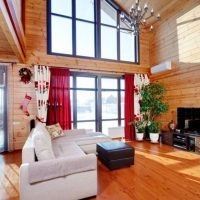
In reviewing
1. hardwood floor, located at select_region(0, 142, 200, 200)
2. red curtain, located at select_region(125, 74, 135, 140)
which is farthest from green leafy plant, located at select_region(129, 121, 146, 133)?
hardwood floor, located at select_region(0, 142, 200, 200)

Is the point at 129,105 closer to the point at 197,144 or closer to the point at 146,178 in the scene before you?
the point at 197,144

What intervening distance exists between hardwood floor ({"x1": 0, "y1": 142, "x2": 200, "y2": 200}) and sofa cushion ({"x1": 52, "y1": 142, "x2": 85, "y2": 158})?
2.03 feet

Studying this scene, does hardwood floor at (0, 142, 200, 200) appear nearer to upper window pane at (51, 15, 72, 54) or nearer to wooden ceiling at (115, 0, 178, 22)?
upper window pane at (51, 15, 72, 54)

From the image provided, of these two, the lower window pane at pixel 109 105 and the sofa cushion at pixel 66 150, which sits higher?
the lower window pane at pixel 109 105

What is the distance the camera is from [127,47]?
6.47 m

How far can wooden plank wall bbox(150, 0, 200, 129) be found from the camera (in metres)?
4.73

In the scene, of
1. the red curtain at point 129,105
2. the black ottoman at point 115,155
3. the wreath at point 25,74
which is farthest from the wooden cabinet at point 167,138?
the wreath at point 25,74

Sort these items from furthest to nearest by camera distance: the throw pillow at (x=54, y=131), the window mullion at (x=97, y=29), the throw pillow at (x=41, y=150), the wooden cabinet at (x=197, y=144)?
the window mullion at (x=97, y=29) → the wooden cabinet at (x=197, y=144) → the throw pillow at (x=54, y=131) → the throw pillow at (x=41, y=150)

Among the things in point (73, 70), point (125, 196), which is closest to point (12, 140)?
point (73, 70)

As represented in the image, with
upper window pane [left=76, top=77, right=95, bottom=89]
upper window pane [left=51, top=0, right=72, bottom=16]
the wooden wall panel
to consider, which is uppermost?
upper window pane [left=51, top=0, right=72, bottom=16]

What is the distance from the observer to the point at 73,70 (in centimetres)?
546

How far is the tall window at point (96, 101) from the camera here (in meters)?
5.62

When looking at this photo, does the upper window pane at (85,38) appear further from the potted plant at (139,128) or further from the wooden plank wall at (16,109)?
the potted plant at (139,128)

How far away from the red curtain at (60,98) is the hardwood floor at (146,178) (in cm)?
146
